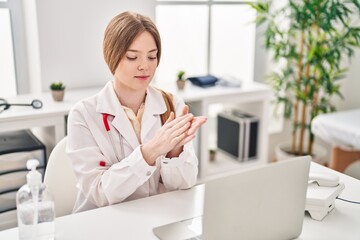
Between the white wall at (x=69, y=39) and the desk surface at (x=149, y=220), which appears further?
the white wall at (x=69, y=39)

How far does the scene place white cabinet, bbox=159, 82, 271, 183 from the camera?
291 centimetres

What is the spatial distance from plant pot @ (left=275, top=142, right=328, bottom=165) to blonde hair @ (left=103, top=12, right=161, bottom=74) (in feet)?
7.00

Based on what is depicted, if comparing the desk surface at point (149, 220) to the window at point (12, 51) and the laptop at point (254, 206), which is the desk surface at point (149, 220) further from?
the window at point (12, 51)

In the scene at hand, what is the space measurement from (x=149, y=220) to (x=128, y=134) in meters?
0.33

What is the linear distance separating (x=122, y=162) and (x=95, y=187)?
12 cm

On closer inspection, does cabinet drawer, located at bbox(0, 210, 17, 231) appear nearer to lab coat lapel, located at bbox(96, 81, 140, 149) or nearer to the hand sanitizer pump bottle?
lab coat lapel, located at bbox(96, 81, 140, 149)

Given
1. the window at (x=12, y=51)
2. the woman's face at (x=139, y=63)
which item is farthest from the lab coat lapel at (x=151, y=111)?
the window at (x=12, y=51)

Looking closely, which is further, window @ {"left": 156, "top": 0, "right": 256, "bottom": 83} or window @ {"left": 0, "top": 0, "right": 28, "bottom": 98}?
window @ {"left": 156, "top": 0, "right": 256, "bottom": 83}

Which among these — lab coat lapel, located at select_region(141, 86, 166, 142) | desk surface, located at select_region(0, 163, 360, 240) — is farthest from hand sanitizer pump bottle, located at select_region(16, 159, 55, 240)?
lab coat lapel, located at select_region(141, 86, 166, 142)

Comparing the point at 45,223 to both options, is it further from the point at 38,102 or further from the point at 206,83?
the point at 206,83

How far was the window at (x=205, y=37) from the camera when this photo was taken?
3312mm

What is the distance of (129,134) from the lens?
1592 millimetres

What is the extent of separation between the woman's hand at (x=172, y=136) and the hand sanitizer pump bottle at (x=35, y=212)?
336mm

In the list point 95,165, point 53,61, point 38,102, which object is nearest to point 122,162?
point 95,165
